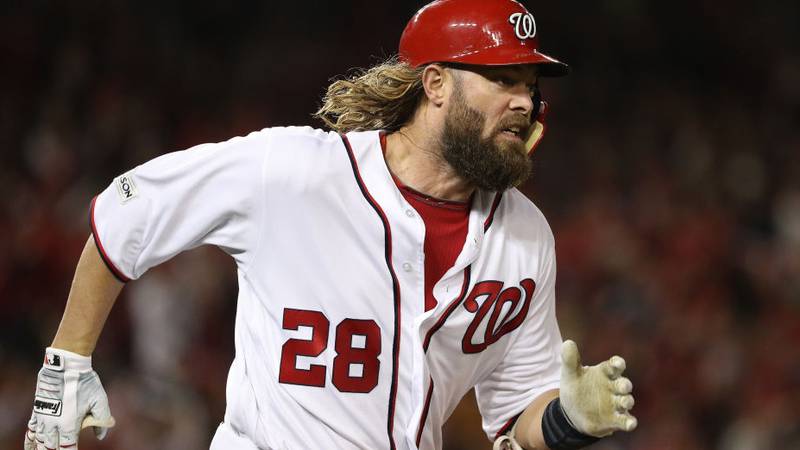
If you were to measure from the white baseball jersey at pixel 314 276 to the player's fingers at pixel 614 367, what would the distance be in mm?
367

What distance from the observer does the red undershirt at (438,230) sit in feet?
8.06

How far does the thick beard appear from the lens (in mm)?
2422

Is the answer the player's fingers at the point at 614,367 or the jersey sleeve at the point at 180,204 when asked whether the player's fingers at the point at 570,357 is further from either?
the jersey sleeve at the point at 180,204

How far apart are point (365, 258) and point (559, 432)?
589mm

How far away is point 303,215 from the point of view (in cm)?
234

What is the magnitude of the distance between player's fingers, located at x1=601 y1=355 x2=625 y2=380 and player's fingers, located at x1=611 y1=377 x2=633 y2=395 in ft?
0.04

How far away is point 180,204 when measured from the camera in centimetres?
231

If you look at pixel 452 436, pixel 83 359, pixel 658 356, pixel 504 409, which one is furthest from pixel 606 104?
pixel 83 359

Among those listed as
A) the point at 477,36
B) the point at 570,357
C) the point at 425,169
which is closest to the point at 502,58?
the point at 477,36

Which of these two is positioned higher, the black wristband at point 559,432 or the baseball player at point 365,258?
the baseball player at point 365,258

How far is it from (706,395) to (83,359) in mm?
3962

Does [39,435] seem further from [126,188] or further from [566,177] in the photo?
[566,177]

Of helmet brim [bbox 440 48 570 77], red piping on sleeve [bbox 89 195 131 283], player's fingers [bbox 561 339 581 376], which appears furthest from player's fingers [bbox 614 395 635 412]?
red piping on sleeve [bbox 89 195 131 283]

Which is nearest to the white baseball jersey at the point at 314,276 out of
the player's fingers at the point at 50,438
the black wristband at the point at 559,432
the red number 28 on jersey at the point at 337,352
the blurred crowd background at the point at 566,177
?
the red number 28 on jersey at the point at 337,352
